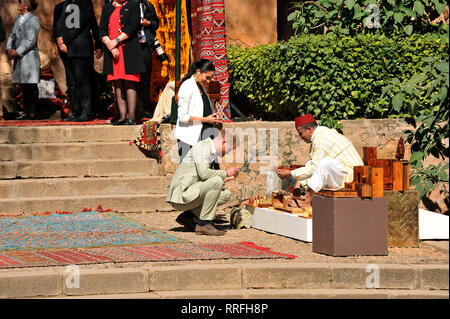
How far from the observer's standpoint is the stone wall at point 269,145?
1123 centimetres

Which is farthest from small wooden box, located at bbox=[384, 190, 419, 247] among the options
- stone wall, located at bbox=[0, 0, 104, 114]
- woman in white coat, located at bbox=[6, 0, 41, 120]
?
stone wall, located at bbox=[0, 0, 104, 114]

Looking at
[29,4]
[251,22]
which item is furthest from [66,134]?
[251,22]

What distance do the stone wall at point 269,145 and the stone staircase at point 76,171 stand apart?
1.56ft

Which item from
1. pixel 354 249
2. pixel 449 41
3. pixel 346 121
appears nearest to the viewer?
pixel 449 41

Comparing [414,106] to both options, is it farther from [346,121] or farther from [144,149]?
[144,149]

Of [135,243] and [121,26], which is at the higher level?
[121,26]

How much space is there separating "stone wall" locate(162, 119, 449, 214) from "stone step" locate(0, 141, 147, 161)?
0.63m

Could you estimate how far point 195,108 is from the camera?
10.2 m

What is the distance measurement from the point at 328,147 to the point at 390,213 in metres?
1.02

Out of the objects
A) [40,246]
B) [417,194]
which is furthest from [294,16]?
[40,246]

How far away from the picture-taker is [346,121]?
11.2m

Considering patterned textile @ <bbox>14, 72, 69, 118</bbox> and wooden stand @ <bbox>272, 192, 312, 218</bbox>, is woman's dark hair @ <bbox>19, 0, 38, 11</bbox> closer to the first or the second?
patterned textile @ <bbox>14, 72, 69, 118</bbox>

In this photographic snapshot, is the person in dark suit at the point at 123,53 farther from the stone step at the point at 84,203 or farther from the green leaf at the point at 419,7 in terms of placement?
the green leaf at the point at 419,7

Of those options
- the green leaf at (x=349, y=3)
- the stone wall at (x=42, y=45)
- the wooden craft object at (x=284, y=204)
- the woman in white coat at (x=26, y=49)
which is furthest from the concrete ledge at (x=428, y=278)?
the stone wall at (x=42, y=45)
